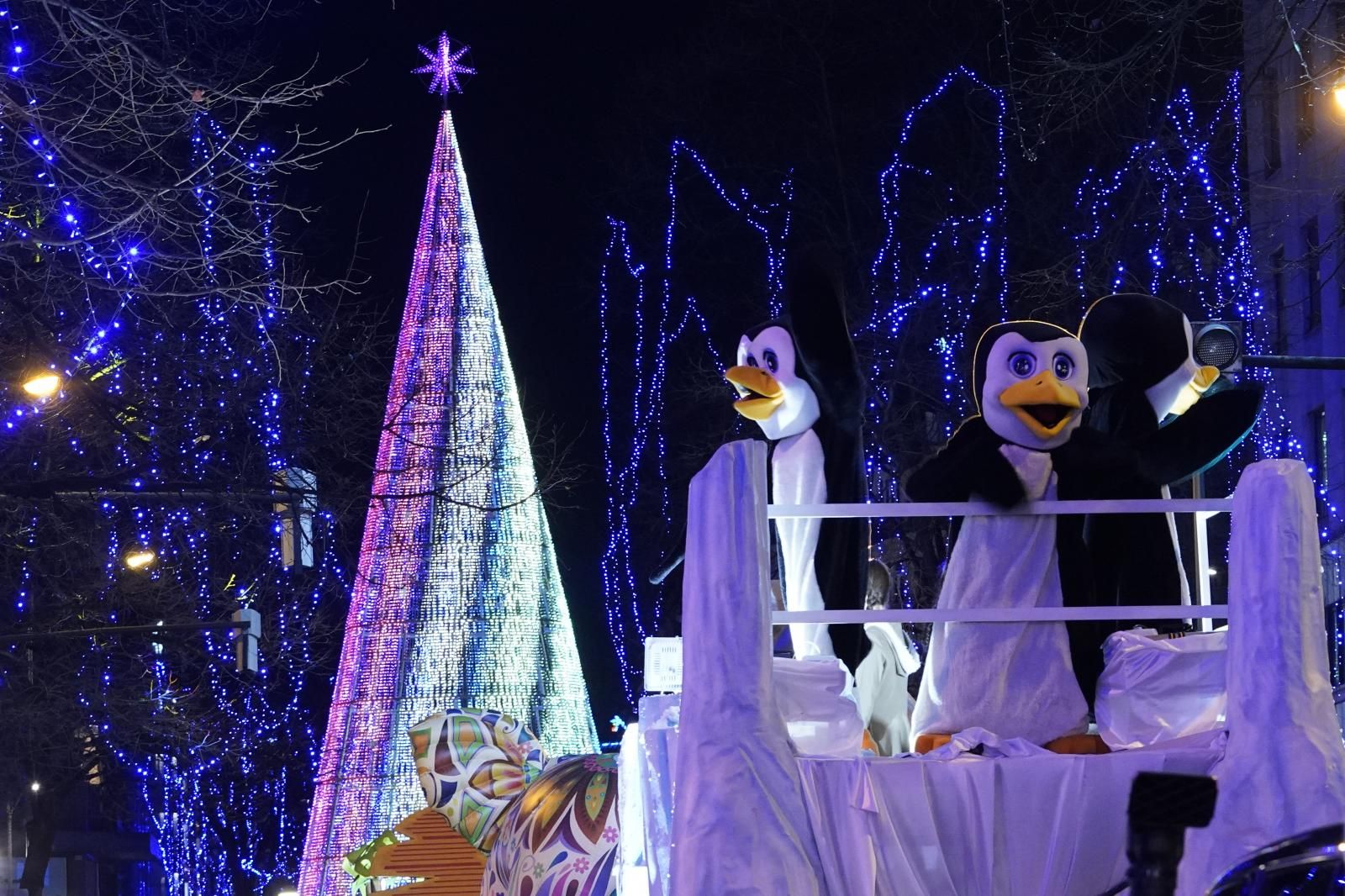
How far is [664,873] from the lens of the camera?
22.7ft

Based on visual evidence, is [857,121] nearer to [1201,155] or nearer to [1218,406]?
[1201,155]

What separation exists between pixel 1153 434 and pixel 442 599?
11.9 metres

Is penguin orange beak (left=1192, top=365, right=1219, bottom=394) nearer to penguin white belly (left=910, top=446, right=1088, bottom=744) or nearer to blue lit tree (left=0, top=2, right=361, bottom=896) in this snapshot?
penguin white belly (left=910, top=446, right=1088, bottom=744)

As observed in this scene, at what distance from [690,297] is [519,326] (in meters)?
10.5

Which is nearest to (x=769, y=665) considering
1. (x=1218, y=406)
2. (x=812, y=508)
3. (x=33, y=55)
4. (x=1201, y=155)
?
(x=812, y=508)

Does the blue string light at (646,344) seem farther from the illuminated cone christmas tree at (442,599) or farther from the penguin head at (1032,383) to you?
the penguin head at (1032,383)

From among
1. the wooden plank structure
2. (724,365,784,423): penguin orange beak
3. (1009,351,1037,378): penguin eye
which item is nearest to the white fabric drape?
(1009,351,1037,378): penguin eye

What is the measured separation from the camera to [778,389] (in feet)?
27.5

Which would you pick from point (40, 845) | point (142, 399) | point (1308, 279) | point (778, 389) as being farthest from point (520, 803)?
point (40, 845)

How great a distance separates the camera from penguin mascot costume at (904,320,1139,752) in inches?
277

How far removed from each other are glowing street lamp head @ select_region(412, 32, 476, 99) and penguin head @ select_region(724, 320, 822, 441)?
1294cm

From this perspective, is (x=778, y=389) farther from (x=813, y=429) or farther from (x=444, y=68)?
(x=444, y=68)

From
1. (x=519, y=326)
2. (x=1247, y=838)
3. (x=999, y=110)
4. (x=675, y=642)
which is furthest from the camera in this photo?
(x=519, y=326)

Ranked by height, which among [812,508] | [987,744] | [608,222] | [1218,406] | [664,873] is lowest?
[664,873]
